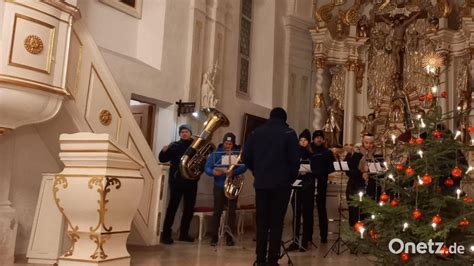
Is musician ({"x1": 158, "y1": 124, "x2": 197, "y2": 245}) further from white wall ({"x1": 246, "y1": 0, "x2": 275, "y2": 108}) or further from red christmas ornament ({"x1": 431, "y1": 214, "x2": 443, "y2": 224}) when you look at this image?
white wall ({"x1": 246, "y1": 0, "x2": 275, "y2": 108})

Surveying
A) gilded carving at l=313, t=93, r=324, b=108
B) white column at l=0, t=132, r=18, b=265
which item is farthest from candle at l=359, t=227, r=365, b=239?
gilded carving at l=313, t=93, r=324, b=108

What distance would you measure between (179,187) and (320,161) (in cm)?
219

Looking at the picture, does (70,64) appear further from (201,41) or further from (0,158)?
(201,41)

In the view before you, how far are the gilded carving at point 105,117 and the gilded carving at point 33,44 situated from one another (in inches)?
47.1

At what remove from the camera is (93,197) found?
467 cm

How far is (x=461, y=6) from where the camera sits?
12.6 m

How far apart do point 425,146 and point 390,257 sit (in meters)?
1.05

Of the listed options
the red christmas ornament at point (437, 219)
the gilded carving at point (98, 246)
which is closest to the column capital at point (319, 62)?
the red christmas ornament at point (437, 219)

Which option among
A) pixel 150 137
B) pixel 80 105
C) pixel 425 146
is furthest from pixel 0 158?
pixel 425 146

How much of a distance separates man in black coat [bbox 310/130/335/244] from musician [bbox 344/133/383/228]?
43cm

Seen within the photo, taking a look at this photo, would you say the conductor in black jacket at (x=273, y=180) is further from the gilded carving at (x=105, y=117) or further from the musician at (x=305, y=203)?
the gilded carving at (x=105, y=117)

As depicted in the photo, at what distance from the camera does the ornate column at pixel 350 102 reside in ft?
45.8

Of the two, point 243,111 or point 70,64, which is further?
point 243,111

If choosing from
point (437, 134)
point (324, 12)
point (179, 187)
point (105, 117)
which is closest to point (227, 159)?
point (179, 187)
